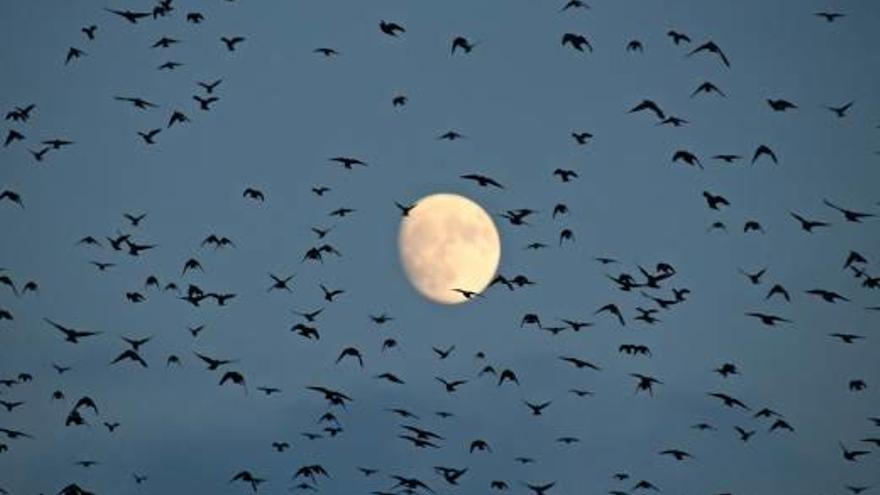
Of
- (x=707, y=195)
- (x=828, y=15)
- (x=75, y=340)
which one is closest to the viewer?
(x=75, y=340)

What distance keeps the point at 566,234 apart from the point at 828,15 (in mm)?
17452

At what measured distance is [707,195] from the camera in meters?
42.3

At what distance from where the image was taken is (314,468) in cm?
4438

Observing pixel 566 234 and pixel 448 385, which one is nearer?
pixel 448 385

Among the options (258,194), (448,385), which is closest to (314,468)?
(448,385)

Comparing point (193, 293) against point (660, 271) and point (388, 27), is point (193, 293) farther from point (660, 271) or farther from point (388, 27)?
point (660, 271)

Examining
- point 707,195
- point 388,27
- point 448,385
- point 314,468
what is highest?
point 388,27

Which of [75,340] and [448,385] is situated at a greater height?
[448,385]

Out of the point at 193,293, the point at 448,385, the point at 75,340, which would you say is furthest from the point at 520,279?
the point at 75,340

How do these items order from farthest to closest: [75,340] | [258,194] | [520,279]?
1. [258,194]
2. [520,279]
3. [75,340]

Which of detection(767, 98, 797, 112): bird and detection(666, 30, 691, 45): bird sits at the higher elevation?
detection(666, 30, 691, 45): bird

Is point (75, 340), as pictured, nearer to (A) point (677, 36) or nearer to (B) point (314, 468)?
(B) point (314, 468)

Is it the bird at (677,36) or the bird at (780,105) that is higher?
the bird at (677,36)

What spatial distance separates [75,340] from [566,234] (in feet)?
94.6
